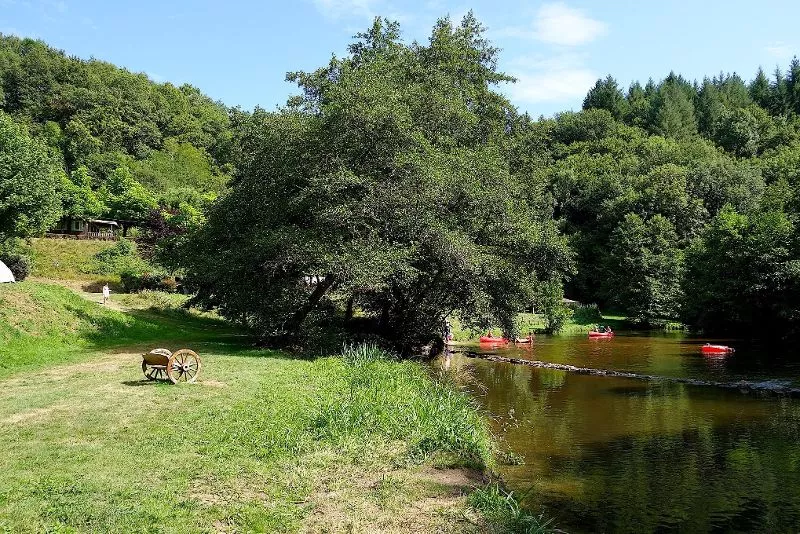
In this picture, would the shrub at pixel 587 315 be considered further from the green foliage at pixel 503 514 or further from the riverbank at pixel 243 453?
the green foliage at pixel 503 514

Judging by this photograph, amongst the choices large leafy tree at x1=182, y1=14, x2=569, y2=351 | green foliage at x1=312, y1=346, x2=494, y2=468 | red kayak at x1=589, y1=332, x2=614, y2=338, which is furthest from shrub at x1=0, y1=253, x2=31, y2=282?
red kayak at x1=589, y1=332, x2=614, y2=338

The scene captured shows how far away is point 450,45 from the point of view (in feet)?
115

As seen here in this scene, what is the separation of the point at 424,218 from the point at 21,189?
98.4ft

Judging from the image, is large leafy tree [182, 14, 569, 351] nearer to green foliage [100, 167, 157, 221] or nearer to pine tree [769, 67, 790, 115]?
green foliage [100, 167, 157, 221]

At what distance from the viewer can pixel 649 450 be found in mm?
14266

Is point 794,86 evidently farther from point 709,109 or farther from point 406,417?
point 406,417

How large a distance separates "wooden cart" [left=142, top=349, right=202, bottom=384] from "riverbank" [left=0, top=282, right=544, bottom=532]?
40 cm

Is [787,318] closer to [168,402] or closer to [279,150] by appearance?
[279,150]

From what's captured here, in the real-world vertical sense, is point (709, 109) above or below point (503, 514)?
above

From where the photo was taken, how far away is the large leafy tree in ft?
75.9

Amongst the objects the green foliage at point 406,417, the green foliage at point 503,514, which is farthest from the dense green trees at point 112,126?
the green foliage at point 503,514

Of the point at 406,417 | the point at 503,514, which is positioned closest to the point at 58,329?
the point at 406,417

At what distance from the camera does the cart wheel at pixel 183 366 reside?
1577 centimetres

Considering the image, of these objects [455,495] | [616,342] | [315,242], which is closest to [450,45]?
[315,242]
